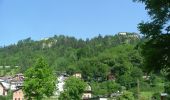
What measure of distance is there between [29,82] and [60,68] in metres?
120

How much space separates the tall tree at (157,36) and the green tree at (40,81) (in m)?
44.6

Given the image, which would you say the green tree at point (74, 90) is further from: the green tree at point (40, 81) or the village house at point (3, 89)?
the village house at point (3, 89)

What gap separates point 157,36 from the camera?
1529 centimetres

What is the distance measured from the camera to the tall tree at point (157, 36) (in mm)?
14953

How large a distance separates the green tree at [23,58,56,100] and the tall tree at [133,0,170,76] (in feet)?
146

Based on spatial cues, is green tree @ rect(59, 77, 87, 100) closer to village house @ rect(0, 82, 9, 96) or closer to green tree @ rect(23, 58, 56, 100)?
green tree @ rect(23, 58, 56, 100)

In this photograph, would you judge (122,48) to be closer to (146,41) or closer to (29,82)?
(29,82)

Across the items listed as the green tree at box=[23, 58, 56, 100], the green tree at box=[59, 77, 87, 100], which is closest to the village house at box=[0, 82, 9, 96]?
the green tree at box=[59, 77, 87, 100]

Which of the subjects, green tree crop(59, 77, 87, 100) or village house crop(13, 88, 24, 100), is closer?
green tree crop(59, 77, 87, 100)

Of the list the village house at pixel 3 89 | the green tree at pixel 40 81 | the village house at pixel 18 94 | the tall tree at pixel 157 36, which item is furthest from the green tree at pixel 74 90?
the tall tree at pixel 157 36

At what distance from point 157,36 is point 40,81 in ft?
148

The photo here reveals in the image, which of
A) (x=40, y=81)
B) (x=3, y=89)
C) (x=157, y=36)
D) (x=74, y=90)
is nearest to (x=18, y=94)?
(x=3, y=89)

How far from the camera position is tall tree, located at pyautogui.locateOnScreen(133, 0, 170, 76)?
1495 cm

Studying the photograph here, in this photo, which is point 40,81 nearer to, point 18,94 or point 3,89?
point 18,94
